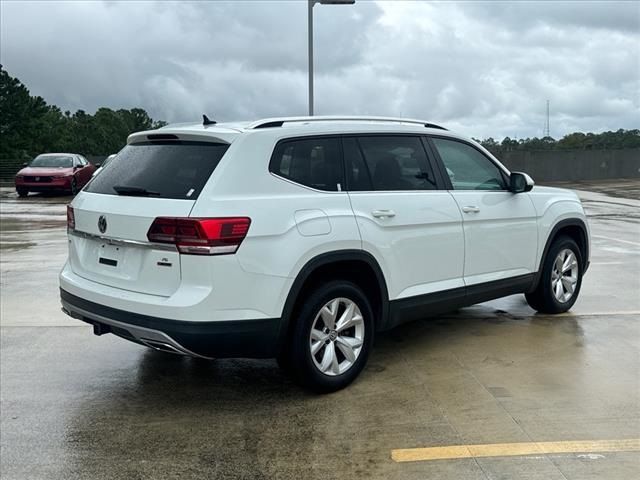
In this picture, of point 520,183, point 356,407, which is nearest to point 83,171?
point 520,183

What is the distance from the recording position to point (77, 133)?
107 metres

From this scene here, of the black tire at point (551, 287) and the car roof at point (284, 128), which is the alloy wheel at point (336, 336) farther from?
the black tire at point (551, 287)

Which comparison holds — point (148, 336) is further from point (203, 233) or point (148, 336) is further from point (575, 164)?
point (575, 164)

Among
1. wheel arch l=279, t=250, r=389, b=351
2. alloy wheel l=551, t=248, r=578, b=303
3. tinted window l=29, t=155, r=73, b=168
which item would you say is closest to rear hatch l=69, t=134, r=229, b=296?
wheel arch l=279, t=250, r=389, b=351

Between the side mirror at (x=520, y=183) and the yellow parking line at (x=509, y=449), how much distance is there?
→ 254 cm

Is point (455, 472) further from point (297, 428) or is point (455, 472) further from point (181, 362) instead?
point (181, 362)

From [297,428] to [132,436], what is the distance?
99cm

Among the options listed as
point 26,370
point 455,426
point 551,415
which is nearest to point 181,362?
point 26,370

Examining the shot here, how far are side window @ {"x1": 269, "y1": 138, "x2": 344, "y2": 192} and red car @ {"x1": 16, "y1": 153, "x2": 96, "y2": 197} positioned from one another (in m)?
19.7

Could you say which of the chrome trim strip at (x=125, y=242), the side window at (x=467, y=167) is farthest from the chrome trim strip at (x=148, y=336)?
the side window at (x=467, y=167)

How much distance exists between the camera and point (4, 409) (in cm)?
438

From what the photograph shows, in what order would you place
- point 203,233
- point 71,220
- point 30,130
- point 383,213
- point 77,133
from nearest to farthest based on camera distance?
point 203,233 → point 383,213 → point 71,220 → point 30,130 → point 77,133

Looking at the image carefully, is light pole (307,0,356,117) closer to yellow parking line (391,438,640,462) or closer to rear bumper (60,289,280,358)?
rear bumper (60,289,280,358)

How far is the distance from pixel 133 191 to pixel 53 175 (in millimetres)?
19685
